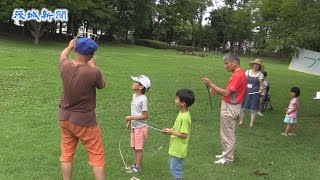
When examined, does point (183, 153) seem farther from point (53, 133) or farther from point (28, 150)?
point (53, 133)

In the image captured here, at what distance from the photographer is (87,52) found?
5113 millimetres

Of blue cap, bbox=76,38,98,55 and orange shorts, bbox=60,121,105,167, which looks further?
orange shorts, bbox=60,121,105,167

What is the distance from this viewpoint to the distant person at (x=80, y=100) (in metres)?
5.09

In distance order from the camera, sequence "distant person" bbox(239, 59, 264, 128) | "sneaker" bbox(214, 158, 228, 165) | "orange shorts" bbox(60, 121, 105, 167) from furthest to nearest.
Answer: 1. "distant person" bbox(239, 59, 264, 128)
2. "sneaker" bbox(214, 158, 228, 165)
3. "orange shorts" bbox(60, 121, 105, 167)

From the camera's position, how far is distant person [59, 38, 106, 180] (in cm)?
509

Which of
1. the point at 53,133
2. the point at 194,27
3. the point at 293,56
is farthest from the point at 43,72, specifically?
the point at 194,27

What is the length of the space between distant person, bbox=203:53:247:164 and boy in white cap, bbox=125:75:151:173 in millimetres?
1168

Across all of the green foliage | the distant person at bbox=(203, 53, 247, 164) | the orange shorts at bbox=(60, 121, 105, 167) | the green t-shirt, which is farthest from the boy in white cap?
the green foliage

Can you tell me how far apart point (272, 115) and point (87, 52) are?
867cm

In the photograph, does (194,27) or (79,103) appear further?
(194,27)

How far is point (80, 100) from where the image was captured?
16.9 ft

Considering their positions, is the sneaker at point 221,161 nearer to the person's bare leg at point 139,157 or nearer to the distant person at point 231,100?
the distant person at point 231,100

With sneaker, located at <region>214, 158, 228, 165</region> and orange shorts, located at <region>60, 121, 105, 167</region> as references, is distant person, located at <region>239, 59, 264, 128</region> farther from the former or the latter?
orange shorts, located at <region>60, 121, 105, 167</region>

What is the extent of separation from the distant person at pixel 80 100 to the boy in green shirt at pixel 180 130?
901mm
